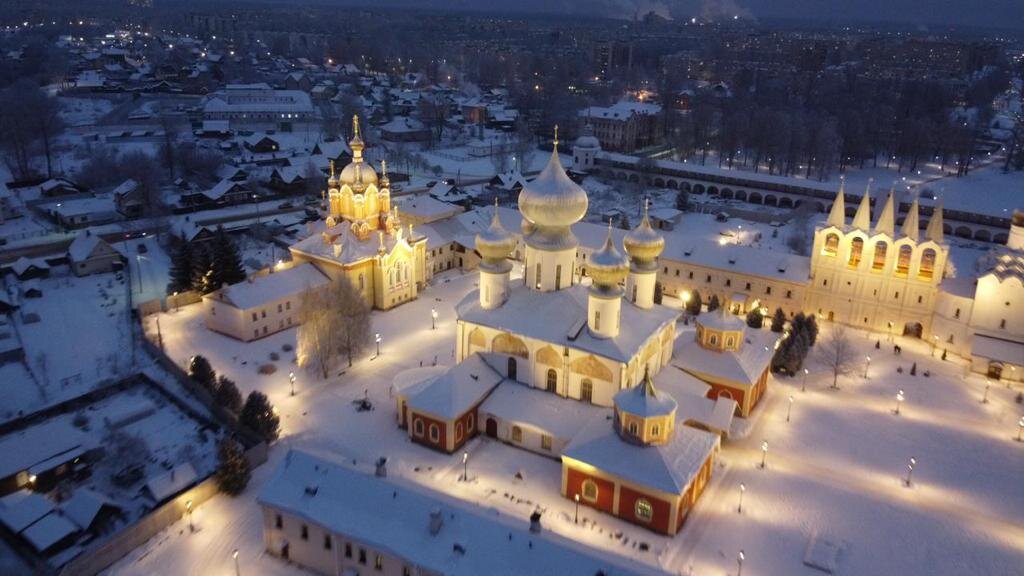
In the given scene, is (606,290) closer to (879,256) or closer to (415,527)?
(415,527)

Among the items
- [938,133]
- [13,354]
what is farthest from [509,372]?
[938,133]

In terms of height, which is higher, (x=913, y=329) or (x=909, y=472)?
(x=913, y=329)

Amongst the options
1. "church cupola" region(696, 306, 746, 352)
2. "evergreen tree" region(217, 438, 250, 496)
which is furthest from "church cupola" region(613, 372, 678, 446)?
"evergreen tree" region(217, 438, 250, 496)

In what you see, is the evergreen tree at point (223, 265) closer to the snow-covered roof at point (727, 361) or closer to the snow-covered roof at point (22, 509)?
the snow-covered roof at point (22, 509)

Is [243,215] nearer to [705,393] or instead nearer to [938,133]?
[705,393]

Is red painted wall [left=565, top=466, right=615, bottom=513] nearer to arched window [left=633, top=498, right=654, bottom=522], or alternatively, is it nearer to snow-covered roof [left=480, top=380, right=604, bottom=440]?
arched window [left=633, top=498, right=654, bottom=522]

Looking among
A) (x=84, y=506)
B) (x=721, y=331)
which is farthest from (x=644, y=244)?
(x=84, y=506)
